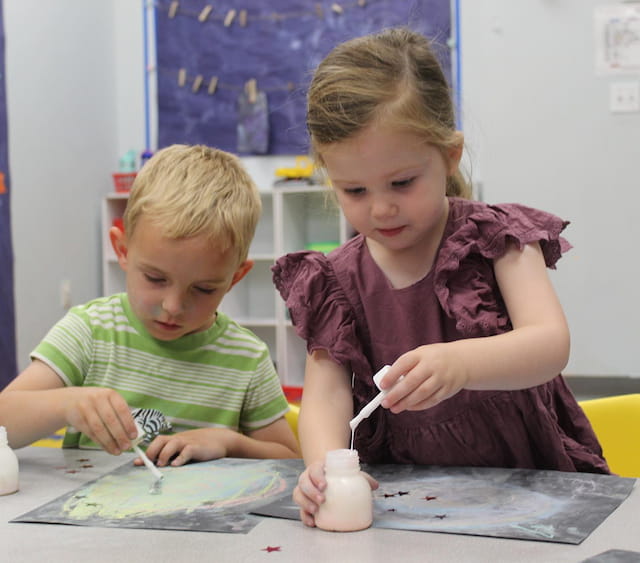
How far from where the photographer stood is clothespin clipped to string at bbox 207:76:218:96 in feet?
13.5

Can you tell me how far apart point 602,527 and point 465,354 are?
192 mm

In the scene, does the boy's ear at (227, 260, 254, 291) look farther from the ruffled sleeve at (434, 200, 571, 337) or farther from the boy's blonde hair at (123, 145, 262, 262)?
the ruffled sleeve at (434, 200, 571, 337)

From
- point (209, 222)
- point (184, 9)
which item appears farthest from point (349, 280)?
point (184, 9)

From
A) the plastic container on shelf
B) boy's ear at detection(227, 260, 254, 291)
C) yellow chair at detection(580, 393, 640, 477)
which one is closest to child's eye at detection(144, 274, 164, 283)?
boy's ear at detection(227, 260, 254, 291)

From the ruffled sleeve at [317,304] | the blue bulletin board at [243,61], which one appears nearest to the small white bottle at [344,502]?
the ruffled sleeve at [317,304]

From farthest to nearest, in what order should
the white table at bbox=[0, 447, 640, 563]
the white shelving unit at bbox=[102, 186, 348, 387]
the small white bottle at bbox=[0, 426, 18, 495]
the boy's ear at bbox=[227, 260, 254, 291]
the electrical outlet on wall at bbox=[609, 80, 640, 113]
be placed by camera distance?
the white shelving unit at bbox=[102, 186, 348, 387] → the electrical outlet on wall at bbox=[609, 80, 640, 113] → the boy's ear at bbox=[227, 260, 254, 291] → the small white bottle at bbox=[0, 426, 18, 495] → the white table at bbox=[0, 447, 640, 563]

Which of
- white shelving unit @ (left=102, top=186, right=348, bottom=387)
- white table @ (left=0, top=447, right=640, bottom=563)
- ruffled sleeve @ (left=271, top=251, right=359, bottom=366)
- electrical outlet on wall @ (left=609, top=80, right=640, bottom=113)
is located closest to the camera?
white table @ (left=0, top=447, right=640, bottom=563)

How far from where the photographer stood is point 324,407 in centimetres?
100

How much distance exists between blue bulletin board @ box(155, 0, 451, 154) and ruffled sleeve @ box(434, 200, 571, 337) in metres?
2.99

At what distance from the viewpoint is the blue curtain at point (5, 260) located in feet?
11.0

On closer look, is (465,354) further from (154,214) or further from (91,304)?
(91,304)

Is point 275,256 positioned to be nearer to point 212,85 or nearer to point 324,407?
point 212,85

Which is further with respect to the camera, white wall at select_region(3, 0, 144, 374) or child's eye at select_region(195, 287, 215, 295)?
white wall at select_region(3, 0, 144, 374)

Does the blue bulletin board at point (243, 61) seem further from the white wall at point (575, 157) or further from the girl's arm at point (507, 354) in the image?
the girl's arm at point (507, 354)
